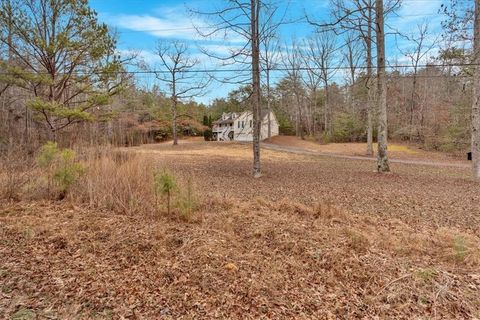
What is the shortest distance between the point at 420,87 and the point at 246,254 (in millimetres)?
30244

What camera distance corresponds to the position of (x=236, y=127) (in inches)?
1563

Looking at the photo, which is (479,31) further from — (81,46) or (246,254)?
(81,46)

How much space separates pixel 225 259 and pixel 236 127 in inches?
1466

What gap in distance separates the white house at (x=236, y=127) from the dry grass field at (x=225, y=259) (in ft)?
102

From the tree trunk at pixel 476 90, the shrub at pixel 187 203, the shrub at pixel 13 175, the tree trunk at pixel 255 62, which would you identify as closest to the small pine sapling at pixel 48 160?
the shrub at pixel 13 175

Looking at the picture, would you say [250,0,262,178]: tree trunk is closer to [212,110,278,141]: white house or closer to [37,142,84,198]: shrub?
[37,142,84,198]: shrub

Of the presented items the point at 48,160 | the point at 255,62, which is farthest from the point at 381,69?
the point at 48,160

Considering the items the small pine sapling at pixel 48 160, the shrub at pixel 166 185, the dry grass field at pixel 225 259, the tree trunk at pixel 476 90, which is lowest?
the dry grass field at pixel 225 259

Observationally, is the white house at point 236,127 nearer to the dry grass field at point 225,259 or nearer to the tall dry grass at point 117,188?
the tall dry grass at point 117,188

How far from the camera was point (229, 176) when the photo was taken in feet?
29.9

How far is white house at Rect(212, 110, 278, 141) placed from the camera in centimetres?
3678

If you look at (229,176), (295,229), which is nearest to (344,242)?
(295,229)

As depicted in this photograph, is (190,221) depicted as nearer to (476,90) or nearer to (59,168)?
(59,168)

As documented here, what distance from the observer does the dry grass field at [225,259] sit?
7.34 ft
